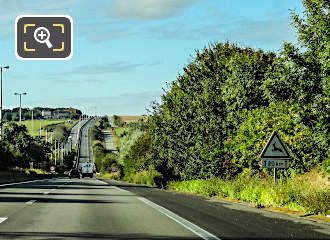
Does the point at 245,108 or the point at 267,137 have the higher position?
the point at 245,108

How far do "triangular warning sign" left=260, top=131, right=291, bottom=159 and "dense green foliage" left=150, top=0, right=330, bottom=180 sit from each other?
2.65 ft

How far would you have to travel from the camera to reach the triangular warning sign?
19.0m

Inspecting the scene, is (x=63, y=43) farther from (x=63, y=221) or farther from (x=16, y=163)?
(x=16, y=163)

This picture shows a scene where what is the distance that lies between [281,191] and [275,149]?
1.36 metres

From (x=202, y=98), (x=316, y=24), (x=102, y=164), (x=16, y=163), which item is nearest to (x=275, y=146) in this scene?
(x=316, y=24)

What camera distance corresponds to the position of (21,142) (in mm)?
93312

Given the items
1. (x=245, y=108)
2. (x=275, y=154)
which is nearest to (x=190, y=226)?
(x=275, y=154)

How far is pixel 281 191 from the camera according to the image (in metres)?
18.7

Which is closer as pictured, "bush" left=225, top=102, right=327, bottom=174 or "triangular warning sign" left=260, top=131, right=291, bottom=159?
"triangular warning sign" left=260, top=131, right=291, bottom=159

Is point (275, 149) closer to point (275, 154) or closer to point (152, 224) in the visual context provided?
point (275, 154)

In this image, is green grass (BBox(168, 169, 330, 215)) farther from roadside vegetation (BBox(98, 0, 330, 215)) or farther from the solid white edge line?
the solid white edge line

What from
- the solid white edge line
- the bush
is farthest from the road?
the bush

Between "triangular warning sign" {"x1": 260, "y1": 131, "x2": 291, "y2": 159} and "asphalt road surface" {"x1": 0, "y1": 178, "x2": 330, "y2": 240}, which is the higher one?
"triangular warning sign" {"x1": 260, "y1": 131, "x2": 291, "y2": 159}

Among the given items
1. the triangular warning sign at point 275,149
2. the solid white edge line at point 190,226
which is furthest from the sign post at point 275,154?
the solid white edge line at point 190,226
